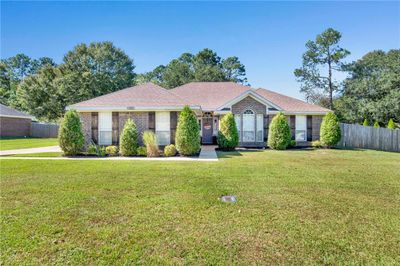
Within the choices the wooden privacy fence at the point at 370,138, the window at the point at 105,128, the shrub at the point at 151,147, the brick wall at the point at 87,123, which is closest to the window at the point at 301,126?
the wooden privacy fence at the point at 370,138

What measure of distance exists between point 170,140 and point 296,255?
12.3m

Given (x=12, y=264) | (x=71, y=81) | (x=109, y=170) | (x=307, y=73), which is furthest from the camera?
(x=71, y=81)

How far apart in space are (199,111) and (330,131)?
961 centimetres

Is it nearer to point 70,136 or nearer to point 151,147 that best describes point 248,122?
point 151,147

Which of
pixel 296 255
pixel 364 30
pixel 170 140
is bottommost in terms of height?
pixel 296 255

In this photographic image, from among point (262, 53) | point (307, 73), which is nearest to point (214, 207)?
point (262, 53)

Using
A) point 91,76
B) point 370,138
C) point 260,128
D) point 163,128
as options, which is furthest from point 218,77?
point 163,128

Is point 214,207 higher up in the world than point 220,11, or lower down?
lower down

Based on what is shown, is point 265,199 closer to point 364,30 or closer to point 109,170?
point 109,170

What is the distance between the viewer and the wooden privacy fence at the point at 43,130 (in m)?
30.8

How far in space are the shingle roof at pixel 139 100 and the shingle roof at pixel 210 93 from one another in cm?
371

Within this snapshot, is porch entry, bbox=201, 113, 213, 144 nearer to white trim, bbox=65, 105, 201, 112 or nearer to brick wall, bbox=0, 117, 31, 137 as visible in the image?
white trim, bbox=65, 105, 201, 112

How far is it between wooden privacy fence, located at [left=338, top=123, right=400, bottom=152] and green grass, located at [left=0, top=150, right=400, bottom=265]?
40.7 feet

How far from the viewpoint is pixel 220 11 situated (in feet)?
47.2
